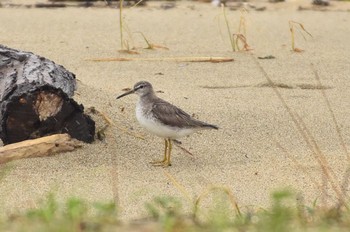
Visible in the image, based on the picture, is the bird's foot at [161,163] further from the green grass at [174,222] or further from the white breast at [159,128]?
the green grass at [174,222]

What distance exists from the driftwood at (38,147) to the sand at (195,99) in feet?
0.12

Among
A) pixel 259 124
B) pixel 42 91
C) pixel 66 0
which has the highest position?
pixel 42 91

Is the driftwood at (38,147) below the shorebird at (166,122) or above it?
below

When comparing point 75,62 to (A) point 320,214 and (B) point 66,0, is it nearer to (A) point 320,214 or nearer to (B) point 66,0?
(B) point 66,0

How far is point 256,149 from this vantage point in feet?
17.9

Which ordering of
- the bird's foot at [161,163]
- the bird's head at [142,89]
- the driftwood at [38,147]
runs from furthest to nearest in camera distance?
the bird's head at [142,89], the bird's foot at [161,163], the driftwood at [38,147]

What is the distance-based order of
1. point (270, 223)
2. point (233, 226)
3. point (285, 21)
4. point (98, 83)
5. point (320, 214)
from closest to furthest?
1. point (270, 223)
2. point (233, 226)
3. point (320, 214)
4. point (98, 83)
5. point (285, 21)

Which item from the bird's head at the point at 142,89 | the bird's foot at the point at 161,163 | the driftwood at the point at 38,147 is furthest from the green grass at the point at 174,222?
the bird's head at the point at 142,89

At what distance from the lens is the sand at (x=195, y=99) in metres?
4.71

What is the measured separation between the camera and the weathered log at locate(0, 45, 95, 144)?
488 cm

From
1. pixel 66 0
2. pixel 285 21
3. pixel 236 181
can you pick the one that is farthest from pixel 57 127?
pixel 66 0

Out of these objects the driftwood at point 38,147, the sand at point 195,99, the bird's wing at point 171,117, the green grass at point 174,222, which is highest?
the green grass at point 174,222

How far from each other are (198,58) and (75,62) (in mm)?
1022

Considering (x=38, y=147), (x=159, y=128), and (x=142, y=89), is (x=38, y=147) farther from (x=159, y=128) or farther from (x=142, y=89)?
(x=142, y=89)
